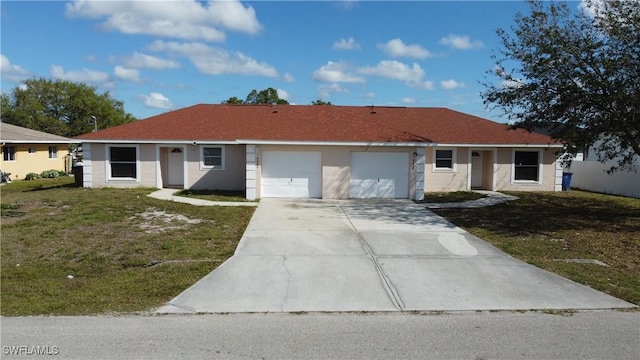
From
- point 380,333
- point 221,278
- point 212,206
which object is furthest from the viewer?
point 212,206

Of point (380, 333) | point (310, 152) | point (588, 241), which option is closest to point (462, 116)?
point (310, 152)

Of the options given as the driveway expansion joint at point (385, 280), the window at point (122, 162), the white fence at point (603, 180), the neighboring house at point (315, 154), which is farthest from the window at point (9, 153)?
the white fence at point (603, 180)

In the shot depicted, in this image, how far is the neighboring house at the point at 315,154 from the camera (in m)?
19.3

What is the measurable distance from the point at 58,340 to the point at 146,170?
1694 centimetres

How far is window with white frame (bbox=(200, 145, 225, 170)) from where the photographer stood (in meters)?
21.4

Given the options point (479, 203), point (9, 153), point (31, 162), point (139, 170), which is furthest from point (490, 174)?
point (31, 162)

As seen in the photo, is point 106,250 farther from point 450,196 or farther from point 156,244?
point 450,196

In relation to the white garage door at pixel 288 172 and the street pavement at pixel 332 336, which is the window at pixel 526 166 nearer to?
the white garage door at pixel 288 172

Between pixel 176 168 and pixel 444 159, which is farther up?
pixel 444 159

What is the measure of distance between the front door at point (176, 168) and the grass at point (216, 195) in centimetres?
172

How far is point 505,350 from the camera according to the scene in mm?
5297

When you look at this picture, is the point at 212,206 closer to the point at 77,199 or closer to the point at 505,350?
the point at 77,199

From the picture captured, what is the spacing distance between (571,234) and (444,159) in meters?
10.4

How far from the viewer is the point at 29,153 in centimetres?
3191
